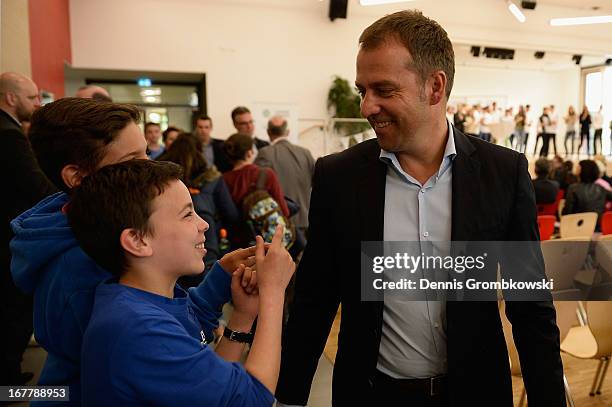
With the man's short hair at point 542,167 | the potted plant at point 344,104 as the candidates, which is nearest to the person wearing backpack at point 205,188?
the man's short hair at point 542,167

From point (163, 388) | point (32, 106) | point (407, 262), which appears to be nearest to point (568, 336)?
point (407, 262)

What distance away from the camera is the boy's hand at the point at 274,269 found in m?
1.00


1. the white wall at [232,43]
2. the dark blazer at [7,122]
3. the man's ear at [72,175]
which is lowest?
the man's ear at [72,175]

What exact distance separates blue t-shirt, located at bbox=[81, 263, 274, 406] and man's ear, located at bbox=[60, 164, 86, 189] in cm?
31

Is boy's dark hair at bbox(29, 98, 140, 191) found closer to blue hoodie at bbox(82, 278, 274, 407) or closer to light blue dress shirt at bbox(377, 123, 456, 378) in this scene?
blue hoodie at bbox(82, 278, 274, 407)

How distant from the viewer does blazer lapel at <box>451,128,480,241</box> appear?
4.13ft

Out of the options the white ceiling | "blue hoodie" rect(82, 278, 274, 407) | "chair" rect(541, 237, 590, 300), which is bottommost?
"chair" rect(541, 237, 590, 300)

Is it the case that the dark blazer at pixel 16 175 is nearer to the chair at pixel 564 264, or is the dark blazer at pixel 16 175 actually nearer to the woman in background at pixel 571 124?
the chair at pixel 564 264

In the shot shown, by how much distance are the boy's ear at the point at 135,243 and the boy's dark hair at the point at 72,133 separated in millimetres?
218

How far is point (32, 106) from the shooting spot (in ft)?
10.1

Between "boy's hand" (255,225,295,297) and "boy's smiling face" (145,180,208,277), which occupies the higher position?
"boy's smiling face" (145,180,208,277)

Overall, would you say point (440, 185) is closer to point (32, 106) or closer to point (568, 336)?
point (568, 336)

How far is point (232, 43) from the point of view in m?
9.53

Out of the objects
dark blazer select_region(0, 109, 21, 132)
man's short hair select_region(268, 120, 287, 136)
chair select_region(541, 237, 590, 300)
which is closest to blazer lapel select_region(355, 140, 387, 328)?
chair select_region(541, 237, 590, 300)
